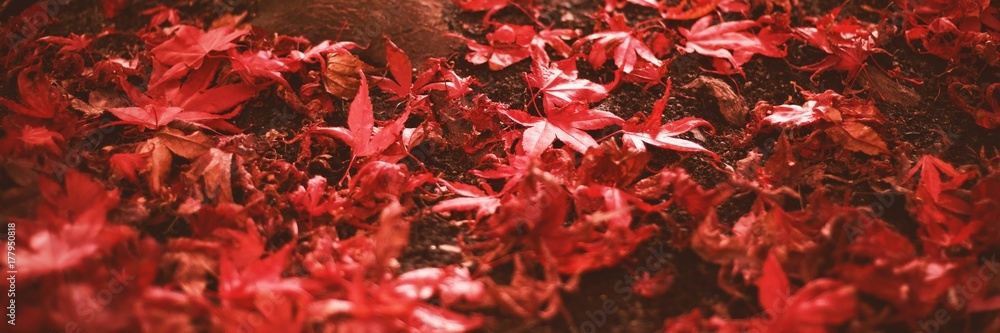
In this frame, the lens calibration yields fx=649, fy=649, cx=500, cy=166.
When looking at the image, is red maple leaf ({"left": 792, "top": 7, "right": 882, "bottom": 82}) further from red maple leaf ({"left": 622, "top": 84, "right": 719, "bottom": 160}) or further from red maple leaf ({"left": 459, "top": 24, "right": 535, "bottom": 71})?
red maple leaf ({"left": 459, "top": 24, "right": 535, "bottom": 71})

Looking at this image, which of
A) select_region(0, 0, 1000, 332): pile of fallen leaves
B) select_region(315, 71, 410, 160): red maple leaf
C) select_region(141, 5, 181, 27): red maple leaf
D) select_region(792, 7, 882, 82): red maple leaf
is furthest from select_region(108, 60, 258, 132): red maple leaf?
select_region(792, 7, 882, 82): red maple leaf

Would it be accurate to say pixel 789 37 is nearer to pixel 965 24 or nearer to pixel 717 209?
pixel 965 24

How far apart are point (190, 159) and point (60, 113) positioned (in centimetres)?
30

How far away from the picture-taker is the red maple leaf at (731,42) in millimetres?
1657

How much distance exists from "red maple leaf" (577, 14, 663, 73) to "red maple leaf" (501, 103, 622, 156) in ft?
0.84

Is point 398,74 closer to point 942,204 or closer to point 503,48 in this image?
point 503,48

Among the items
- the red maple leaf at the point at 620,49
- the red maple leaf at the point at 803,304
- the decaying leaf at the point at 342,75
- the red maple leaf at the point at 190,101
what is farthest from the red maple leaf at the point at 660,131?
the red maple leaf at the point at 190,101

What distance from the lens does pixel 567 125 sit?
142 cm

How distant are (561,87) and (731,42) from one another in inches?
19.8

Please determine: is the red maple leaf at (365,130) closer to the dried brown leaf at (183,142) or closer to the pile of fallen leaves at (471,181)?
the pile of fallen leaves at (471,181)

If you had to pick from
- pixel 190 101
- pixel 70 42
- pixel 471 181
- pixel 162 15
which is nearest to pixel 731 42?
pixel 471 181

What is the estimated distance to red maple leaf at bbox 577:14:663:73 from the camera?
164 cm

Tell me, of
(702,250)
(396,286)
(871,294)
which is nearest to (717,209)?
(702,250)
